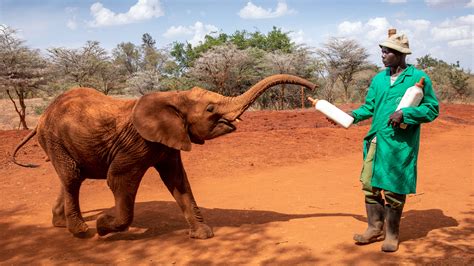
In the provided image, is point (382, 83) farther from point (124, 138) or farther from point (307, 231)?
point (124, 138)

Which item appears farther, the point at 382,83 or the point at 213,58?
the point at 213,58

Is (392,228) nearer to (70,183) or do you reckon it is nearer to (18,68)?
(70,183)

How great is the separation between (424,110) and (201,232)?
2857 mm

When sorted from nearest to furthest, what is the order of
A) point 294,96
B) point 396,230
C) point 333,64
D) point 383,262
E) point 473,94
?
point 383,262, point 396,230, point 294,96, point 333,64, point 473,94

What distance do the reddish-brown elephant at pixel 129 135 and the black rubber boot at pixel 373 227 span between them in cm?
157

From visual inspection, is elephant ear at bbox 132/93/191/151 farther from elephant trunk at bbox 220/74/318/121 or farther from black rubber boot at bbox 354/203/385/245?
black rubber boot at bbox 354/203/385/245

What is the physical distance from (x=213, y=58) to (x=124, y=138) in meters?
25.4

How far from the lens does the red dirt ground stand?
4.58 metres

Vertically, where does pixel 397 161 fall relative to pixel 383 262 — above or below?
above

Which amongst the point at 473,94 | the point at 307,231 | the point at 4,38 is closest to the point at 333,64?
the point at 473,94

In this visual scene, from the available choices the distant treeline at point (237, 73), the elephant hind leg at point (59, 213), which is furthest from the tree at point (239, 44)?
the elephant hind leg at point (59, 213)

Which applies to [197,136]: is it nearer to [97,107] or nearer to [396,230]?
[97,107]

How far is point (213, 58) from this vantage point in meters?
29.8

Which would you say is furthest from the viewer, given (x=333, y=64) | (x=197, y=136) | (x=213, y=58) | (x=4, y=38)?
(x=333, y=64)
